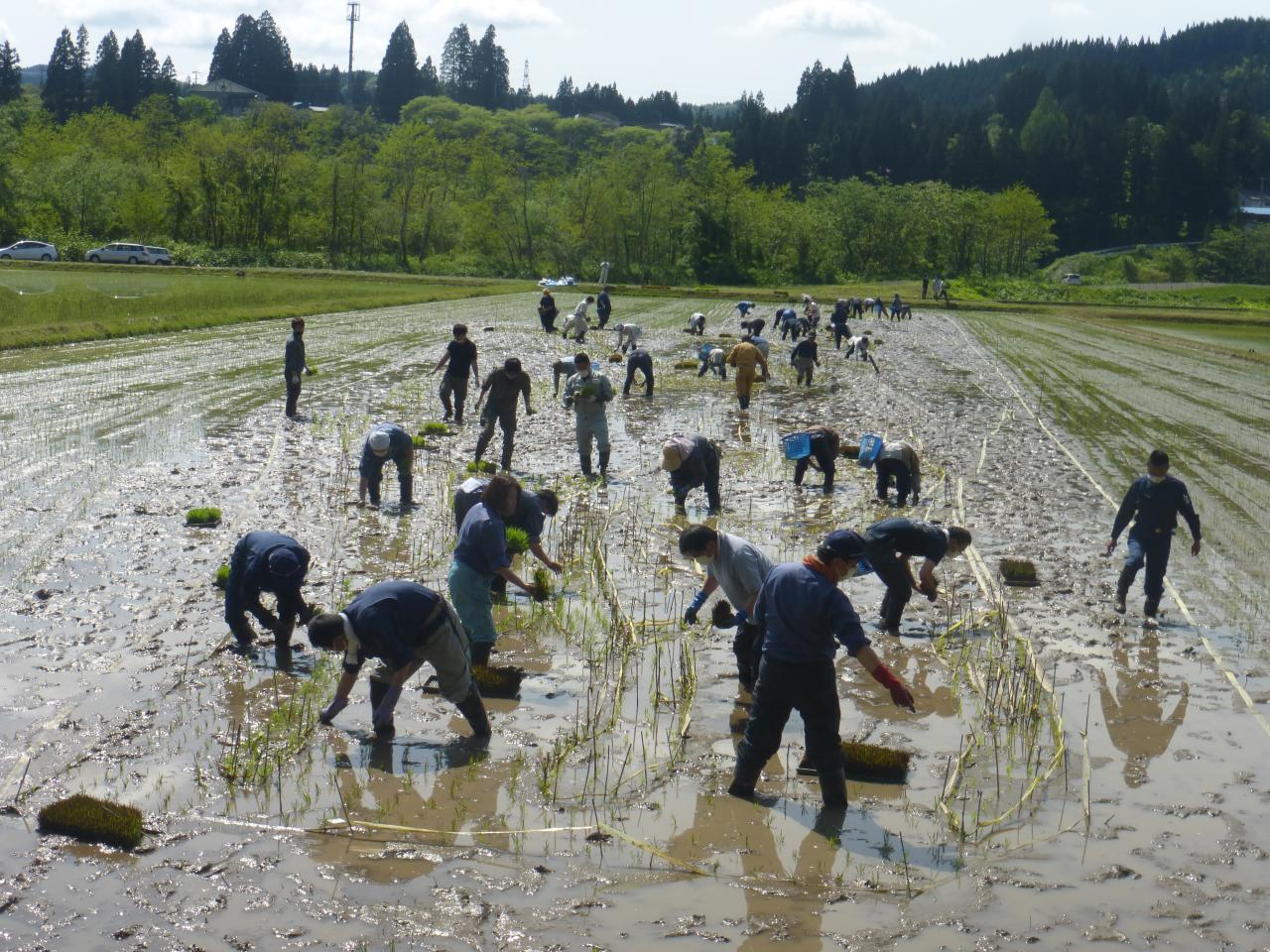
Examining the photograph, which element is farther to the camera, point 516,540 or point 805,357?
point 805,357

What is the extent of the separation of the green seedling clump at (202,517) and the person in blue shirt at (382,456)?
165cm

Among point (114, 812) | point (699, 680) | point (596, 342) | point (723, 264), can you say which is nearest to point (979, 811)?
point (699, 680)

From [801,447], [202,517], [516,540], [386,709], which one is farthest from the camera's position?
[801,447]

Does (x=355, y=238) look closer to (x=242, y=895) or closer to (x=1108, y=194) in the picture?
(x=1108, y=194)

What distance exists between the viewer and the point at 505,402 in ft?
59.4

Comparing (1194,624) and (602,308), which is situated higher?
(602,308)

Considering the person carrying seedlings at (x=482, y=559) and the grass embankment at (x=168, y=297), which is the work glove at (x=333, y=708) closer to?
the person carrying seedlings at (x=482, y=559)

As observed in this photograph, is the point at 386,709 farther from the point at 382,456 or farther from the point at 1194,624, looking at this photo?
the point at 1194,624

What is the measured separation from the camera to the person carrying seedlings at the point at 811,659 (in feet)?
24.6

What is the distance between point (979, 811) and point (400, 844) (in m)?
3.41

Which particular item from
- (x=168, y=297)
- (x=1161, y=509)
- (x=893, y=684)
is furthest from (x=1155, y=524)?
(x=168, y=297)

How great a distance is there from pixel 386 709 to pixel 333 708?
0.36 m

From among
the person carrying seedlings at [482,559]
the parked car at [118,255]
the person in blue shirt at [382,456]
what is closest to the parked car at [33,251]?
the parked car at [118,255]

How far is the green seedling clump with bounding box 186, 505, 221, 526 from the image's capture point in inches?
576
